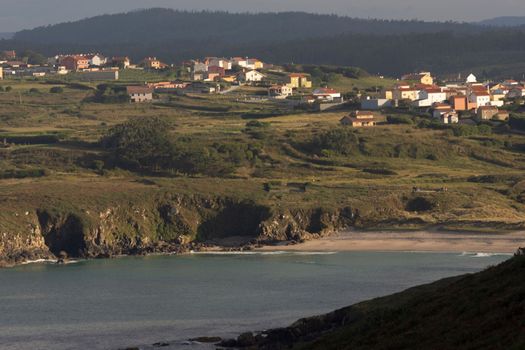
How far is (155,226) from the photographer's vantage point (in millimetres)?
61469

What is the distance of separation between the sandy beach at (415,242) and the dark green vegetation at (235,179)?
4.02 feet

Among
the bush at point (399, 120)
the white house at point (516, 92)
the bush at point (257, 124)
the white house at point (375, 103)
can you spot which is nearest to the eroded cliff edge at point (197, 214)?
the bush at point (257, 124)

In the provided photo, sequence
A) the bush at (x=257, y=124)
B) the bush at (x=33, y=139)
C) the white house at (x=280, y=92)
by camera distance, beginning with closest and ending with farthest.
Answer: the bush at (x=33, y=139) < the bush at (x=257, y=124) < the white house at (x=280, y=92)

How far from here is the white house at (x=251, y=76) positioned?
12125cm

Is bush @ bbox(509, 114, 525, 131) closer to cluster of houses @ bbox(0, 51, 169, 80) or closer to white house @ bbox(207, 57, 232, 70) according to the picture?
cluster of houses @ bbox(0, 51, 169, 80)

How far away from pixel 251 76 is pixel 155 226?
61.5 meters

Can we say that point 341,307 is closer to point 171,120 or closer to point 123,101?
point 171,120

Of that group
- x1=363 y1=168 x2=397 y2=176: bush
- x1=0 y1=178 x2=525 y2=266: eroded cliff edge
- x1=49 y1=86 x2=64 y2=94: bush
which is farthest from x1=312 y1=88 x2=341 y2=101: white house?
x1=0 y1=178 x2=525 y2=266: eroded cliff edge

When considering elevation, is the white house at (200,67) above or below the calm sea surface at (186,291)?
above

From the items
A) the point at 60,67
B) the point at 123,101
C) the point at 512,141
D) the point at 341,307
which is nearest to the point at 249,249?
the point at 341,307

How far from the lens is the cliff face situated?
5859 centimetres

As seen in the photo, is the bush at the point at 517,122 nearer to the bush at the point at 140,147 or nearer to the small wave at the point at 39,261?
the bush at the point at 140,147

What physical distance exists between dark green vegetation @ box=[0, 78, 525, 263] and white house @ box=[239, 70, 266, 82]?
25766 millimetres

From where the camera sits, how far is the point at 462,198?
6462 cm
